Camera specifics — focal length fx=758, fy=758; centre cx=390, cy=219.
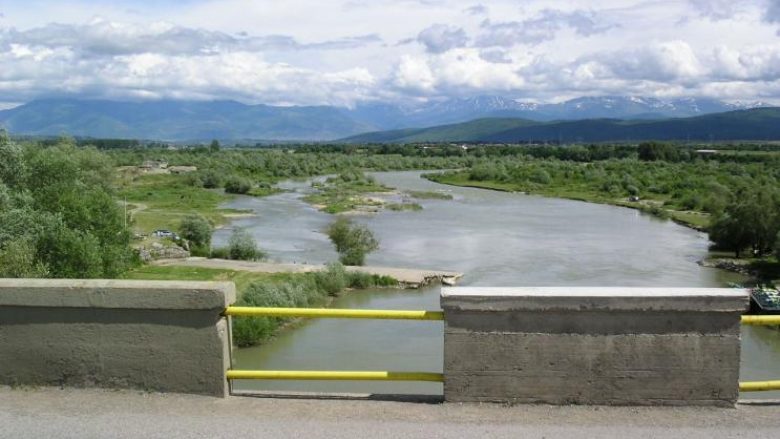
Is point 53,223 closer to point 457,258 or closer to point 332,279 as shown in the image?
point 332,279

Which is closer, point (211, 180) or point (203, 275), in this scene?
point (203, 275)

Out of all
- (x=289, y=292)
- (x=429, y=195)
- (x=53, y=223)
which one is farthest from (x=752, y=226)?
(x=53, y=223)

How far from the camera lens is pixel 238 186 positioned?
9612cm

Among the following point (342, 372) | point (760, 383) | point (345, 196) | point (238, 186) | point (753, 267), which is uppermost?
point (342, 372)

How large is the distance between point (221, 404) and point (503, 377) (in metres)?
2.38

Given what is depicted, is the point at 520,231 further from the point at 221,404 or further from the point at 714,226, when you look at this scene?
the point at 221,404

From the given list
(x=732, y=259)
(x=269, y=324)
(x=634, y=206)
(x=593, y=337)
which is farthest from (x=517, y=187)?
(x=593, y=337)

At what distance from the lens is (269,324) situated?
2748cm

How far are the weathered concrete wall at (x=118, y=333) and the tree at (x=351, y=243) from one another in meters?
36.5

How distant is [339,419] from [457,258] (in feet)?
130

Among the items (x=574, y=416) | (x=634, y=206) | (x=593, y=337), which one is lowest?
(x=634, y=206)

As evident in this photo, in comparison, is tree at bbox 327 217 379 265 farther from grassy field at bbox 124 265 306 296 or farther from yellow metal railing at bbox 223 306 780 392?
yellow metal railing at bbox 223 306 780 392

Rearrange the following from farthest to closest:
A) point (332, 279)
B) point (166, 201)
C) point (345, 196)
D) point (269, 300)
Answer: point (345, 196), point (166, 201), point (332, 279), point (269, 300)

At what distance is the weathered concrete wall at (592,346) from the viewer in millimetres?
6168
